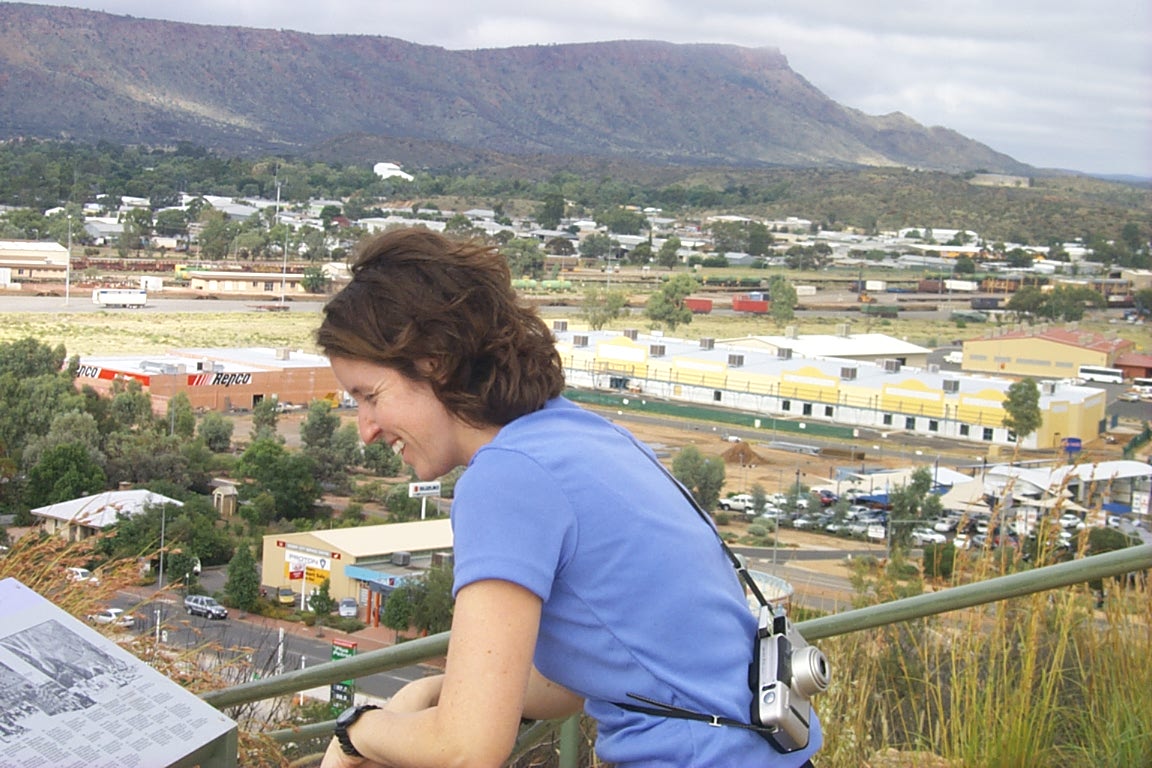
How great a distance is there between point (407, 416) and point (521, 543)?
12 cm

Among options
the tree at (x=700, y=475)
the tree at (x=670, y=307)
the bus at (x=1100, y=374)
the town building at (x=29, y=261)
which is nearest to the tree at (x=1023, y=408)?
the tree at (x=700, y=475)

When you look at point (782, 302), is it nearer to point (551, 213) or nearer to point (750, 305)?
point (750, 305)

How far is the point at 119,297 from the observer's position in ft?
80.0

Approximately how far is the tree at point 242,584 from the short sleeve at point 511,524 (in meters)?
5.87

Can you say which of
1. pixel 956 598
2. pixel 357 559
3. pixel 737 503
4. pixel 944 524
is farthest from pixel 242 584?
pixel 737 503

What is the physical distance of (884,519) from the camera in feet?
39.3

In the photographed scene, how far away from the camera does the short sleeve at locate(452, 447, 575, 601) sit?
604mm

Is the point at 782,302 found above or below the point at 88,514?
below

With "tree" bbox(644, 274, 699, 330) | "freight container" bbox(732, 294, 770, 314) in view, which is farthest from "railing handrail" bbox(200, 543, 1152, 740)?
"freight container" bbox(732, 294, 770, 314)

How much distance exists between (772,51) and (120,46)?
52766mm

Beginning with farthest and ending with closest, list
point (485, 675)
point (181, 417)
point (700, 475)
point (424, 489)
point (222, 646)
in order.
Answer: point (181, 417)
point (700, 475)
point (424, 489)
point (222, 646)
point (485, 675)

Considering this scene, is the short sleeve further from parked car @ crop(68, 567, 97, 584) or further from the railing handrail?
parked car @ crop(68, 567, 97, 584)

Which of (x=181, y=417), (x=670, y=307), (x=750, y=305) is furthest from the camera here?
(x=750, y=305)

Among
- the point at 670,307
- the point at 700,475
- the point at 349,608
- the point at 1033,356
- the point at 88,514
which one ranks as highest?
the point at 88,514
